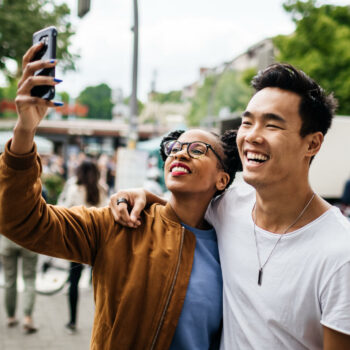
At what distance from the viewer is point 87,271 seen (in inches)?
289

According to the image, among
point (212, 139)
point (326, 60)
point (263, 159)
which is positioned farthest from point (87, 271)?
point (326, 60)

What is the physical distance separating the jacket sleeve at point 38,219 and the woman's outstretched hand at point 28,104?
0.16 feet

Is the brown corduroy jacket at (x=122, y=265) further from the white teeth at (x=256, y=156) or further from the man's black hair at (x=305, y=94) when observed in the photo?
the man's black hair at (x=305, y=94)

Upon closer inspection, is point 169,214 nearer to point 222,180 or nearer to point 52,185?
point 222,180

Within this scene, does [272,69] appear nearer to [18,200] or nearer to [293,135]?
[293,135]

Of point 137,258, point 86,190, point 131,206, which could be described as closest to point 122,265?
point 137,258

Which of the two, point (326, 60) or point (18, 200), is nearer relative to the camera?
point (18, 200)

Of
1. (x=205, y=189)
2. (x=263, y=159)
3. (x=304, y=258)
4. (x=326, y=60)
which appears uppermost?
(x=326, y=60)

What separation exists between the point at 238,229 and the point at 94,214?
0.73m

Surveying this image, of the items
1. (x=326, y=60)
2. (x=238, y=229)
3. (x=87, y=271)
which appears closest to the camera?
(x=238, y=229)

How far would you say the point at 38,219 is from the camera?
168 centimetres

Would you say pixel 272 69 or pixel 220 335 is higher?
pixel 272 69

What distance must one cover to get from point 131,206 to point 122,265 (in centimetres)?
37

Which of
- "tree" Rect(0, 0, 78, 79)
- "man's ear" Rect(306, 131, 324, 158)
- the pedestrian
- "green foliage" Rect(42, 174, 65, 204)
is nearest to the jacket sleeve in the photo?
"man's ear" Rect(306, 131, 324, 158)
